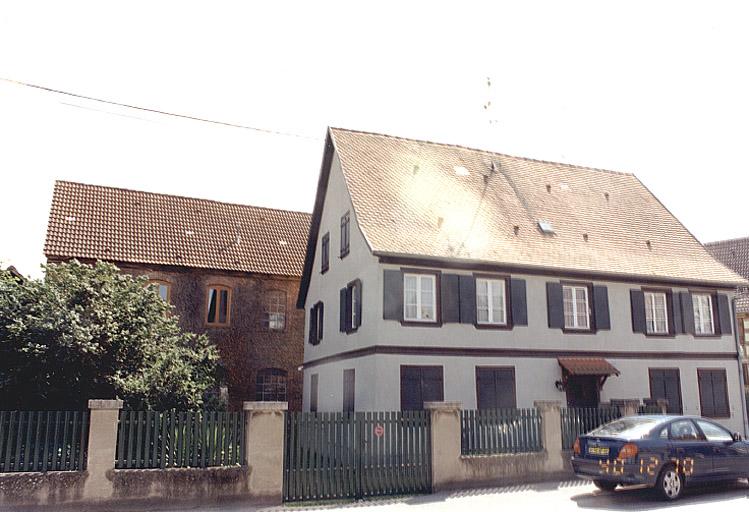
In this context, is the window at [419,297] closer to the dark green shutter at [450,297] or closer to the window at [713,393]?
the dark green shutter at [450,297]

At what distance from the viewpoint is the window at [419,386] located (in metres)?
17.8

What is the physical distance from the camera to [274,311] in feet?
90.6

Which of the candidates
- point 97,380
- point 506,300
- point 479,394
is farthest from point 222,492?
point 506,300

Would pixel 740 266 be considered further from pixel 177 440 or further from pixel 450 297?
pixel 177 440

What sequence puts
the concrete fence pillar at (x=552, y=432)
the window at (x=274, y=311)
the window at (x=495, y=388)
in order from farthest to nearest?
the window at (x=274, y=311) → the window at (x=495, y=388) → the concrete fence pillar at (x=552, y=432)

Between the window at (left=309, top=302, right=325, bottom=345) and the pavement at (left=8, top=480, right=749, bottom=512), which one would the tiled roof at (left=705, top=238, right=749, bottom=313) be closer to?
the window at (left=309, top=302, right=325, bottom=345)

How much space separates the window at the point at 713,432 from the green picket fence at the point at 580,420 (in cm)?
242

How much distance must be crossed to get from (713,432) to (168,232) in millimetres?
21875

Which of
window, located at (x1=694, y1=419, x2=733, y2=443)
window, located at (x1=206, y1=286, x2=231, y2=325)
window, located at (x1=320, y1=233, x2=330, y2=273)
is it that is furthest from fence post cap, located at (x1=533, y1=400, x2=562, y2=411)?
window, located at (x1=206, y1=286, x2=231, y2=325)

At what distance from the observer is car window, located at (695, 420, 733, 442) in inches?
495

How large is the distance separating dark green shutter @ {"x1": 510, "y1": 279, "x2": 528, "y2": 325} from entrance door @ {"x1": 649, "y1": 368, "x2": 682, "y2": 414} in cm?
536

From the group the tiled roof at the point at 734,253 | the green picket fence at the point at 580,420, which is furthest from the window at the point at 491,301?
the tiled roof at the point at 734,253

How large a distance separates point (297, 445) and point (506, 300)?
9.72 meters

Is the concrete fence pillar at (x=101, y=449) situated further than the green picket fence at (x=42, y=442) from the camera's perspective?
Yes
